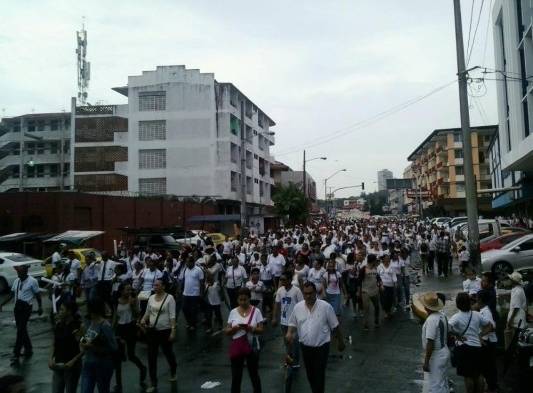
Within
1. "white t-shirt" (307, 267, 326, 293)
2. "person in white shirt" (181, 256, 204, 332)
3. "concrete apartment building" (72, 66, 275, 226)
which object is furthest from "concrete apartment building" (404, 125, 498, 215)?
"person in white shirt" (181, 256, 204, 332)

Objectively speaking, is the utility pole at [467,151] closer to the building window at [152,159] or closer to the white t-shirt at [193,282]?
the white t-shirt at [193,282]

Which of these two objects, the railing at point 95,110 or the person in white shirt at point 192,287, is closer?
the person in white shirt at point 192,287

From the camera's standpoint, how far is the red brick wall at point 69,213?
29391 mm

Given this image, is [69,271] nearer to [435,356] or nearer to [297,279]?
[297,279]

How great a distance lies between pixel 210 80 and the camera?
160ft

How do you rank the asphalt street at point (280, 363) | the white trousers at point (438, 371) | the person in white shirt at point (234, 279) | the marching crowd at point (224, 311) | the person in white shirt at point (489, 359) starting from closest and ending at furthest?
1. the white trousers at point (438, 371)
2. the marching crowd at point (224, 311)
3. the person in white shirt at point (489, 359)
4. the asphalt street at point (280, 363)
5. the person in white shirt at point (234, 279)

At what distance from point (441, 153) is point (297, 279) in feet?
242

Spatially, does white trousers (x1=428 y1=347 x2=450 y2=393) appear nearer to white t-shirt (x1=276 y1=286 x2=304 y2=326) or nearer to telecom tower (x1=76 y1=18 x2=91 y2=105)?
white t-shirt (x1=276 y1=286 x2=304 y2=326)

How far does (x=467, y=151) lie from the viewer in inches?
579

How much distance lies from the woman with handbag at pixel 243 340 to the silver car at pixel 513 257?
47.4 ft

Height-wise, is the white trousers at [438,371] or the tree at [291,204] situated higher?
the tree at [291,204]

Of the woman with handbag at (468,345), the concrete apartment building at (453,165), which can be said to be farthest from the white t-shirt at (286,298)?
the concrete apartment building at (453,165)

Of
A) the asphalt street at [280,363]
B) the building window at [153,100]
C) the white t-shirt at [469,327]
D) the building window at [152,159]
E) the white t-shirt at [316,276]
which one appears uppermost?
the building window at [153,100]

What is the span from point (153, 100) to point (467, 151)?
39307 mm
